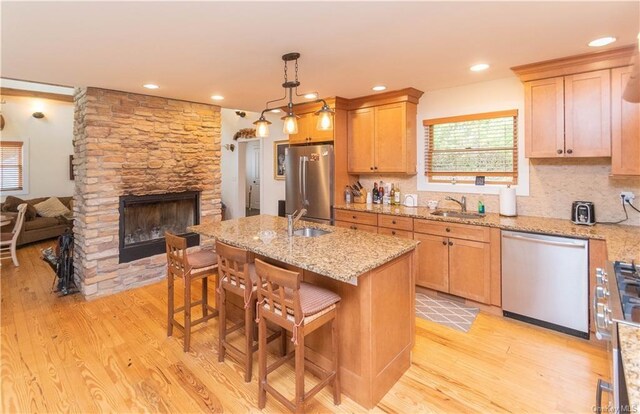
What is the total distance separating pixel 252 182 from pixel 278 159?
2630 mm

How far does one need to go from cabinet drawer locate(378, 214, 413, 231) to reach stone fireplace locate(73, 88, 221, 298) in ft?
8.11

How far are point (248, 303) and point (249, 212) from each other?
6.36m

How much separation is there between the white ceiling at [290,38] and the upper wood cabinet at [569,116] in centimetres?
30

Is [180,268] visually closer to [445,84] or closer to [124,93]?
[124,93]

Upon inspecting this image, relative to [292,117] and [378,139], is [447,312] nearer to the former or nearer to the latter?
[378,139]

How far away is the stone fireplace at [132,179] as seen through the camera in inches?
146

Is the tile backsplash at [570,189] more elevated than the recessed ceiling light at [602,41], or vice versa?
the recessed ceiling light at [602,41]

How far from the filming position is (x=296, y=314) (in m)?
1.76

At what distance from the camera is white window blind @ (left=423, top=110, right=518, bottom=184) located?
351 centimetres

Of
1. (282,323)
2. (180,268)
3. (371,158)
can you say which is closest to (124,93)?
(180,268)

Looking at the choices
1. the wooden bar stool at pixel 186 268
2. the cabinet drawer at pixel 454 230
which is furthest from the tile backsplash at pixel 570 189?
the wooden bar stool at pixel 186 268

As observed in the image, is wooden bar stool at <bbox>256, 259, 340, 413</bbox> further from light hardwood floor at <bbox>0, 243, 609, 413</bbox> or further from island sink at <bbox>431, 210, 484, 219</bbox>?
island sink at <bbox>431, 210, 484, 219</bbox>

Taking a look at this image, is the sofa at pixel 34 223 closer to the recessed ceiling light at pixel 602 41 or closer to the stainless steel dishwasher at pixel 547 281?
the stainless steel dishwasher at pixel 547 281

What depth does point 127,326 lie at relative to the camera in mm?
3029
